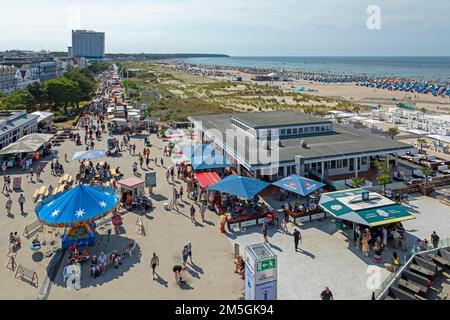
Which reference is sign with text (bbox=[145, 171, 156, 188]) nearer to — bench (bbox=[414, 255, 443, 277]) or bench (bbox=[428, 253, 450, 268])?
bench (bbox=[414, 255, 443, 277])

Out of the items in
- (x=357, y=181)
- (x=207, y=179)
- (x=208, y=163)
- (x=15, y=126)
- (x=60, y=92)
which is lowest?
(x=207, y=179)

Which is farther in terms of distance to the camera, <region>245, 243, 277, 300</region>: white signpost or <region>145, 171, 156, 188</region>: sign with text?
<region>145, 171, 156, 188</region>: sign with text

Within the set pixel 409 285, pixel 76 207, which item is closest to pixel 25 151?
pixel 76 207

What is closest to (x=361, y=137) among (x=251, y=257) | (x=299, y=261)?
(x=299, y=261)

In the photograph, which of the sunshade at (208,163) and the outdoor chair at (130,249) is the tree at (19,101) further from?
the outdoor chair at (130,249)

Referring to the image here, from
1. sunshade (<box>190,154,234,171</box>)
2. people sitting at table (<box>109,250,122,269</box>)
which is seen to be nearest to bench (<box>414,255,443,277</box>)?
people sitting at table (<box>109,250,122,269</box>)

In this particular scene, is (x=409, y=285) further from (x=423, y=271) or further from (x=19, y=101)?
(x=19, y=101)

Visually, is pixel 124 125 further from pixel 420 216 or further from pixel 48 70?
pixel 48 70
